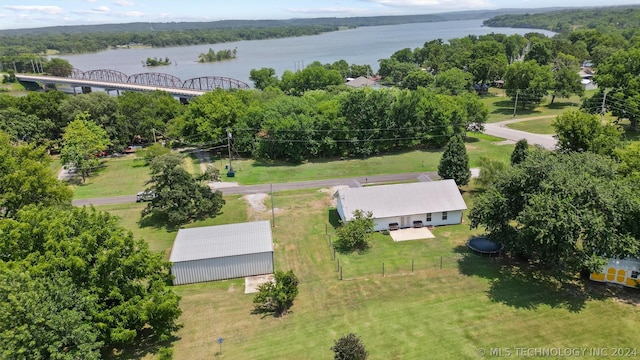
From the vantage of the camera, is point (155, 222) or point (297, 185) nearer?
point (155, 222)

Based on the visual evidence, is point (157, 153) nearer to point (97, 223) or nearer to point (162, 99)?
point (162, 99)

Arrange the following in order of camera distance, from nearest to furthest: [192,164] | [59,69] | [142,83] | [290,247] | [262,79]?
[290,247] < [192,164] < [262,79] < [142,83] < [59,69]

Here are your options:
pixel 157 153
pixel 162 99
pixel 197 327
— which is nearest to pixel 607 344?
pixel 197 327

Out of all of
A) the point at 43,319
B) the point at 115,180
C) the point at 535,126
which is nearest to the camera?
the point at 43,319

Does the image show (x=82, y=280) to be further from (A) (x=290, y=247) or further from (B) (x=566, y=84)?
(B) (x=566, y=84)

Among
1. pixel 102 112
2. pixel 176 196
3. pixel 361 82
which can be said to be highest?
pixel 102 112

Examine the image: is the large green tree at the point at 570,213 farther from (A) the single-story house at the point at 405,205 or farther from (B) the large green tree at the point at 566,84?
(B) the large green tree at the point at 566,84

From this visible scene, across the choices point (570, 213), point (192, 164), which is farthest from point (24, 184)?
point (570, 213)

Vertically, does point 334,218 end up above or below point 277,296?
below
